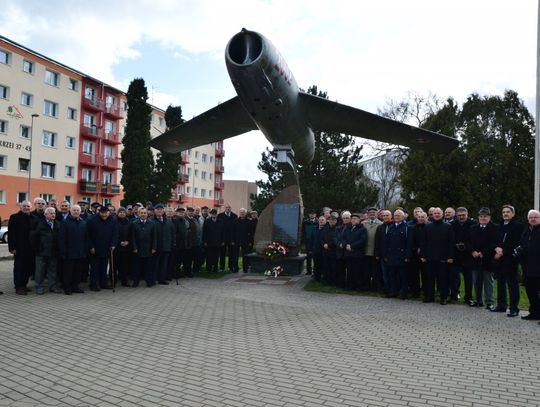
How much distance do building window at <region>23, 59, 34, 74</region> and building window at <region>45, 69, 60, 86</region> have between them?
1.44 metres

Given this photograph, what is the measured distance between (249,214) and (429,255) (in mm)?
6382

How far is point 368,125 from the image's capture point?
1373 cm

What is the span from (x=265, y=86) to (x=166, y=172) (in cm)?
3049

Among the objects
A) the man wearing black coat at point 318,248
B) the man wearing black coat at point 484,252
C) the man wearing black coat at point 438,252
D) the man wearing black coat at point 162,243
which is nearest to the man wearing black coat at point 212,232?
the man wearing black coat at point 162,243

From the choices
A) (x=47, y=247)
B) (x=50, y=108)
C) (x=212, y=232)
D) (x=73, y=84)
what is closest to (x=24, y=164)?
(x=50, y=108)

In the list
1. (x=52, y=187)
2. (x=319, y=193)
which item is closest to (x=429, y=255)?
(x=319, y=193)

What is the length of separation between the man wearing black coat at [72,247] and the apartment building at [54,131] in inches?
1006

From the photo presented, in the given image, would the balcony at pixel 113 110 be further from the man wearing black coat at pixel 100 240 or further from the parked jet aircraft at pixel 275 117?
the man wearing black coat at pixel 100 240

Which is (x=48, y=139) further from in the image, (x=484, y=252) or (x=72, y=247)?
(x=484, y=252)

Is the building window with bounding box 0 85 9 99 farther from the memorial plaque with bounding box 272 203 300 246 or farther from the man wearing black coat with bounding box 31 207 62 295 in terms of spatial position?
the man wearing black coat with bounding box 31 207 62 295

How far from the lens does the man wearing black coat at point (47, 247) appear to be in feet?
30.4

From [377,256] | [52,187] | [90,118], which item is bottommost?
[377,256]

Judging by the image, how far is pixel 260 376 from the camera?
4.64 m

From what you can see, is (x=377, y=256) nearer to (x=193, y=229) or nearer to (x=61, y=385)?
(x=193, y=229)
